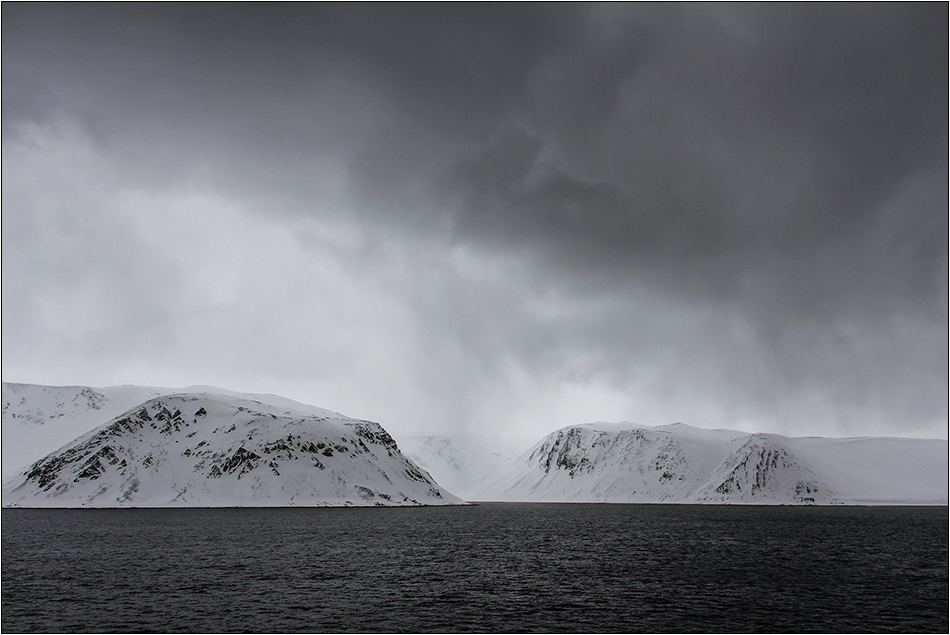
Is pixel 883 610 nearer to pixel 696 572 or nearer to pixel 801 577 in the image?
pixel 801 577

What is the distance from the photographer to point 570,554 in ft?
292

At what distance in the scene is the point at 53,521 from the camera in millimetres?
133625

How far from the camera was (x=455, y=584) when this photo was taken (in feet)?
206

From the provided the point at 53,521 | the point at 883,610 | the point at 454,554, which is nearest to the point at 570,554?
the point at 454,554

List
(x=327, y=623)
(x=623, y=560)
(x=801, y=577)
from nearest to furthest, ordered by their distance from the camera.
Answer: (x=327, y=623) < (x=801, y=577) < (x=623, y=560)

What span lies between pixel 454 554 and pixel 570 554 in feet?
56.2

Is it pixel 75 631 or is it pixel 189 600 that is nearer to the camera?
pixel 75 631

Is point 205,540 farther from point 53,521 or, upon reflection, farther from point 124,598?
point 53,521

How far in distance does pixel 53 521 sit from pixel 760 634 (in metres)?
146

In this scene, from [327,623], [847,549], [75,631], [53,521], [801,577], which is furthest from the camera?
[53,521]

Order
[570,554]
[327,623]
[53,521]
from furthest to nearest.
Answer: [53,521], [570,554], [327,623]

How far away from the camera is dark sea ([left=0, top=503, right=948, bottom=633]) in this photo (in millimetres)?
47375

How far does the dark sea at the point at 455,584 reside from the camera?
4738cm

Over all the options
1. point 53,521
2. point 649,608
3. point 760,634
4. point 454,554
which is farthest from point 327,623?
point 53,521
